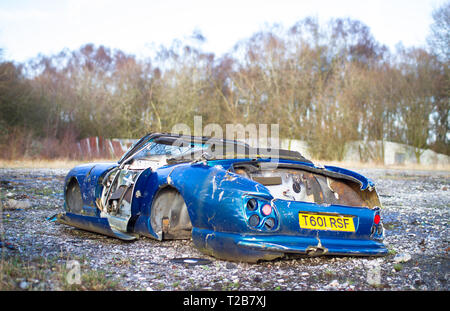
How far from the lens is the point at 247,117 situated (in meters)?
33.0

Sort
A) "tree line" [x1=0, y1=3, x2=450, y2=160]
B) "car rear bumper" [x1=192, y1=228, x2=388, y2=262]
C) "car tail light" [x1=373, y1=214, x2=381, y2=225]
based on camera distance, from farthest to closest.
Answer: "tree line" [x1=0, y1=3, x2=450, y2=160], "car tail light" [x1=373, y1=214, x2=381, y2=225], "car rear bumper" [x1=192, y1=228, x2=388, y2=262]

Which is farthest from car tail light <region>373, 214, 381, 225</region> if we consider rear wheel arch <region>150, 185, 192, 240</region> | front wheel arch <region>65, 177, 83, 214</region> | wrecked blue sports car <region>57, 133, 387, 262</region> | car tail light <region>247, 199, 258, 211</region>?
front wheel arch <region>65, 177, 83, 214</region>

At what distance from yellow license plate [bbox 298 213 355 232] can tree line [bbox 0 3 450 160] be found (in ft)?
78.1

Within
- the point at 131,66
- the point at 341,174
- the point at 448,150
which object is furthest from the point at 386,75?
the point at 341,174

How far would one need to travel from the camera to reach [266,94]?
109 feet

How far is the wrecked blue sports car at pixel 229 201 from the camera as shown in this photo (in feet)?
11.8

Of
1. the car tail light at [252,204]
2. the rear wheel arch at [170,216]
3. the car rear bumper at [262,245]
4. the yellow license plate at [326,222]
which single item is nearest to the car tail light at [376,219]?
the yellow license plate at [326,222]

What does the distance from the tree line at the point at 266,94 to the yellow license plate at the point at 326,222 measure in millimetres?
23801

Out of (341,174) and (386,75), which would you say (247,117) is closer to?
(386,75)

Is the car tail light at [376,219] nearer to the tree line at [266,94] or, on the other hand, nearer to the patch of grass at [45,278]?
the patch of grass at [45,278]

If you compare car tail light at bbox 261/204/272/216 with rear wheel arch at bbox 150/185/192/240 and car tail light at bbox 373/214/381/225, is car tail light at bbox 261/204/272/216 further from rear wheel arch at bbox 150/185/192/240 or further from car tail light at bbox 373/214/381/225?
car tail light at bbox 373/214/381/225

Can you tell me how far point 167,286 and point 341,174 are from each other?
231 cm

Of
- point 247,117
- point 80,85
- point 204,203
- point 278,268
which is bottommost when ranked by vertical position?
point 278,268

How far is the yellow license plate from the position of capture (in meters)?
3.74
